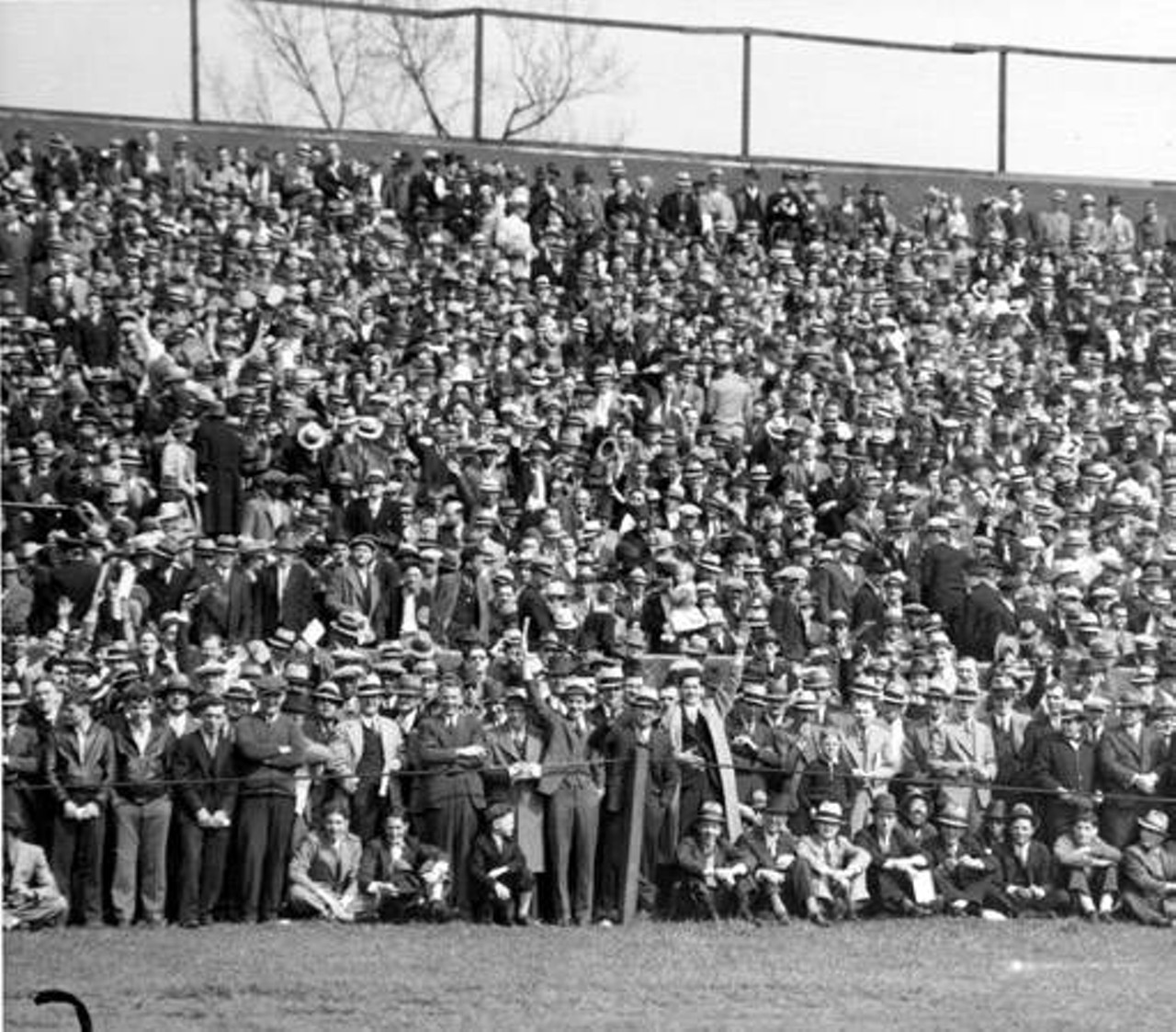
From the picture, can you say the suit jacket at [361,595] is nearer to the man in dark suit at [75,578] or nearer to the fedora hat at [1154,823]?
the man in dark suit at [75,578]

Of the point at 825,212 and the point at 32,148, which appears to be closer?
the point at 32,148

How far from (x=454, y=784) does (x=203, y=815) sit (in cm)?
134

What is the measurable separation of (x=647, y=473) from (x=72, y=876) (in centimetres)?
693

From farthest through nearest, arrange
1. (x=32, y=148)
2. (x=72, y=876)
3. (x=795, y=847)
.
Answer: (x=32, y=148) < (x=795, y=847) < (x=72, y=876)

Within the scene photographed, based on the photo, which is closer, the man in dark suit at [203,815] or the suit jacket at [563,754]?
the man in dark suit at [203,815]

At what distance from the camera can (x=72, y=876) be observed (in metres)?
13.6

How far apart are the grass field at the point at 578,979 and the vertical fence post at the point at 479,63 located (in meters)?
14.6

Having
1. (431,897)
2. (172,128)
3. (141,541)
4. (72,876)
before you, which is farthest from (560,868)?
(172,128)

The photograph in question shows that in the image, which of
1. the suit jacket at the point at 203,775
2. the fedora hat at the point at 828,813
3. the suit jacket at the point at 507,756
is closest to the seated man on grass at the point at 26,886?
the suit jacket at the point at 203,775

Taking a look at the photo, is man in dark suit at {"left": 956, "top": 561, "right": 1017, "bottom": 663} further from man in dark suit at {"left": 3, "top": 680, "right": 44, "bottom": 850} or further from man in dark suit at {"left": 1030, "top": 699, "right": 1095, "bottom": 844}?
man in dark suit at {"left": 3, "top": 680, "right": 44, "bottom": 850}

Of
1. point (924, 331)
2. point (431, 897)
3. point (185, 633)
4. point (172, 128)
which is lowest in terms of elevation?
point (431, 897)

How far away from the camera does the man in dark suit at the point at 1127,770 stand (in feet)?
51.2

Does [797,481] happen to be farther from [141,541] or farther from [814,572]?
[141,541]

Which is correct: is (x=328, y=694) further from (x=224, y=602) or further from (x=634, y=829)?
(x=224, y=602)
